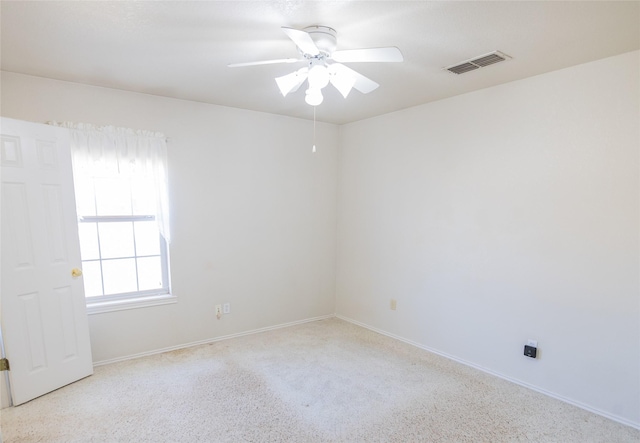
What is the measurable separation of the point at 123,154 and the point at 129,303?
136cm

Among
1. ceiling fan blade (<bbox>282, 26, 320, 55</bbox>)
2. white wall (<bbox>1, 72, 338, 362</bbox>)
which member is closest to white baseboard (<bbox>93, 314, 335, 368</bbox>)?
white wall (<bbox>1, 72, 338, 362</bbox>)

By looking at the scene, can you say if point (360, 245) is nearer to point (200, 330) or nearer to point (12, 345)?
point (200, 330)

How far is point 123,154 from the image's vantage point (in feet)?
9.35

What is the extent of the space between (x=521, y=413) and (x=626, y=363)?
761 mm

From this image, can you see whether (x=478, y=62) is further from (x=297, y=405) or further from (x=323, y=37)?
(x=297, y=405)

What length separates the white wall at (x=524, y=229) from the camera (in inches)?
85.6

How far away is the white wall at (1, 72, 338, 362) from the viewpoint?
284 centimetres

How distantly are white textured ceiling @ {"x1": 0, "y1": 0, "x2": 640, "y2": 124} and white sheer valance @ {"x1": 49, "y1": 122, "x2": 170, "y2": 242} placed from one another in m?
0.41

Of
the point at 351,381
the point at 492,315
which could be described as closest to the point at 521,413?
the point at 492,315

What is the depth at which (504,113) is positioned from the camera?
2.65 m

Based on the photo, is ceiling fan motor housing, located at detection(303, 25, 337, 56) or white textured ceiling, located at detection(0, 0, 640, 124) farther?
ceiling fan motor housing, located at detection(303, 25, 337, 56)

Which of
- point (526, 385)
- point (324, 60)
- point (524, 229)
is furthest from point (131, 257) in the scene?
point (526, 385)

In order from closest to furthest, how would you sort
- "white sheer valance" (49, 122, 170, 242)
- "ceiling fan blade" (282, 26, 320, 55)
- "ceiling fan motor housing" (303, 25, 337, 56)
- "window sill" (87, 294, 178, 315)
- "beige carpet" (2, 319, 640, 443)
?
"ceiling fan blade" (282, 26, 320, 55) → "ceiling fan motor housing" (303, 25, 337, 56) → "beige carpet" (2, 319, 640, 443) → "white sheer valance" (49, 122, 170, 242) → "window sill" (87, 294, 178, 315)

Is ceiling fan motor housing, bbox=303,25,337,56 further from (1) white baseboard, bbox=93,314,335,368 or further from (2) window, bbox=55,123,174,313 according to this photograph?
(1) white baseboard, bbox=93,314,335,368
